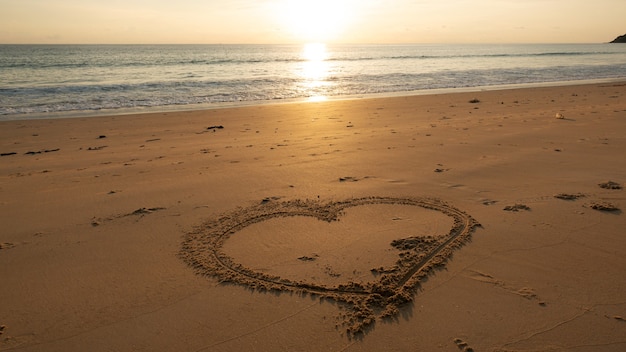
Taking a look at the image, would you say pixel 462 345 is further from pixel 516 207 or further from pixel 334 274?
pixel 516 207

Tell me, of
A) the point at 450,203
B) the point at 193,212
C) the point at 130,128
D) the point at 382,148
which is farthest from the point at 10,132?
the point at 450,203

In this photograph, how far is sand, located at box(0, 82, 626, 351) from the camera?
2.21m

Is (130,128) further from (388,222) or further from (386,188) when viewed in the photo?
(388,222)

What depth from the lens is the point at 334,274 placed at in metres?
2.73

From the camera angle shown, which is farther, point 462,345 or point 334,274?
point 334,274

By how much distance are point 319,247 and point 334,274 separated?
43cm

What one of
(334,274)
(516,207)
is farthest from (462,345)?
(516,207)

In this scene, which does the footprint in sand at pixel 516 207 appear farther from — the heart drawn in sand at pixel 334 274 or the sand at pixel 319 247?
the heart drawn in sand at pixel 334 274

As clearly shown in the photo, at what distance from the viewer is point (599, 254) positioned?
2922mm

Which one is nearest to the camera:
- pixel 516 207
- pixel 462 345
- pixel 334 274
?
pixel 462 345

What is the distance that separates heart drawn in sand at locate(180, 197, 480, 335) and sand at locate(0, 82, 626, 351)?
0.02 m

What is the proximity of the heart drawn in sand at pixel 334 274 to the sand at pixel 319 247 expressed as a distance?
2 centimetres

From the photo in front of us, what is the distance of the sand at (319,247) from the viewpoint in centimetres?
221

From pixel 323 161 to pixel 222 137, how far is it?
288 cm
